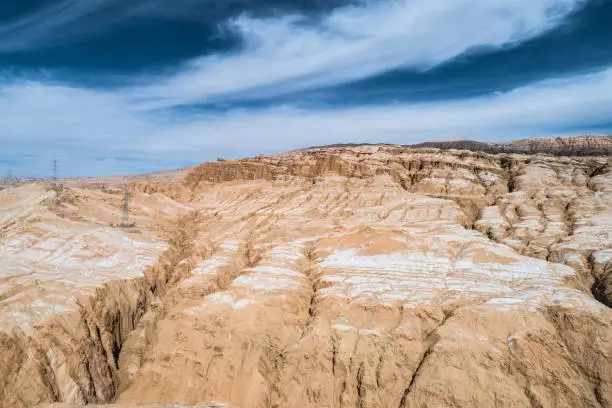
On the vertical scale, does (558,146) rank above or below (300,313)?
above

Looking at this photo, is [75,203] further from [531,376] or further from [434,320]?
[531,376]

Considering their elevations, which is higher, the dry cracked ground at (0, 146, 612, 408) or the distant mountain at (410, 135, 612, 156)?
the distant mountain at (410, 135, 612, 156)

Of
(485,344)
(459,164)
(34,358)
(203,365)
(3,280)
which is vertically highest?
(459,164)

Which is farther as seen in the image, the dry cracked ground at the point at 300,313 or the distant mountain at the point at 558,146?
the distant mountain at the point at 558,146

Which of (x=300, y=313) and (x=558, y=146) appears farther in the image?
(x=558, y=146)

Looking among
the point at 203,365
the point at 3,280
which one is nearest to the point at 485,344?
the point at 203,365

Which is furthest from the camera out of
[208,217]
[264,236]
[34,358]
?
[208,217]

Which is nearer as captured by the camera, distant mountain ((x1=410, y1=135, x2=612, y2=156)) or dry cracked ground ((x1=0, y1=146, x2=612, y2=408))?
dry cracked ground ((x1=0, y1=146, x2=612, y2=408))

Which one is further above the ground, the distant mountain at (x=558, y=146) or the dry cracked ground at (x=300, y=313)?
the distant mountain at (x=558, y=146)
